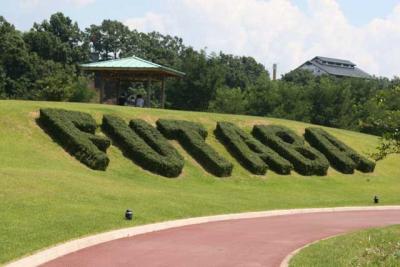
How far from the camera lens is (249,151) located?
95.8ft

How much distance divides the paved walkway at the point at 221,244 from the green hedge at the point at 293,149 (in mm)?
10739

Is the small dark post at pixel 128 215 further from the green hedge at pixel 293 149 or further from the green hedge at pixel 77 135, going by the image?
the green hedge at pixel 293 149

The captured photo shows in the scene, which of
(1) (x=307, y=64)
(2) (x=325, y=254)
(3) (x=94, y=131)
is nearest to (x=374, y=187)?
(3) (x=94, y=131)

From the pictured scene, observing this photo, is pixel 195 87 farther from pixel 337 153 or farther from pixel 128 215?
pixel 128 215

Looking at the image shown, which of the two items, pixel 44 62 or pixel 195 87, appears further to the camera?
pixel 44 62

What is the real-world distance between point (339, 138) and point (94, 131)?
17.0m

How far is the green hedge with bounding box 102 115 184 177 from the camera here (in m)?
24.6

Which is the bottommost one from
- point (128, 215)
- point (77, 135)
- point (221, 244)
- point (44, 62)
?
point (221, 244)

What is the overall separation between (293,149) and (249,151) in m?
3.24

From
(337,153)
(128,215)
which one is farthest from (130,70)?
(128,215)

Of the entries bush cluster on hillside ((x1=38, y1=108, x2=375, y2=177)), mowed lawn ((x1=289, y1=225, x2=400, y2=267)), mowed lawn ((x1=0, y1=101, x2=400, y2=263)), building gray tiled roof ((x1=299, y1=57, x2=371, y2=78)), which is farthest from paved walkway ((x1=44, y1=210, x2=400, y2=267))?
building gray tiled roof ((x1=299, y1=57, x2=371, y2=78))

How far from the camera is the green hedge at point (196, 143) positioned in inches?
1041

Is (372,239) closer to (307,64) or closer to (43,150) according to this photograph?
(43,150)

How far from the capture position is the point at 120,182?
2195cm
